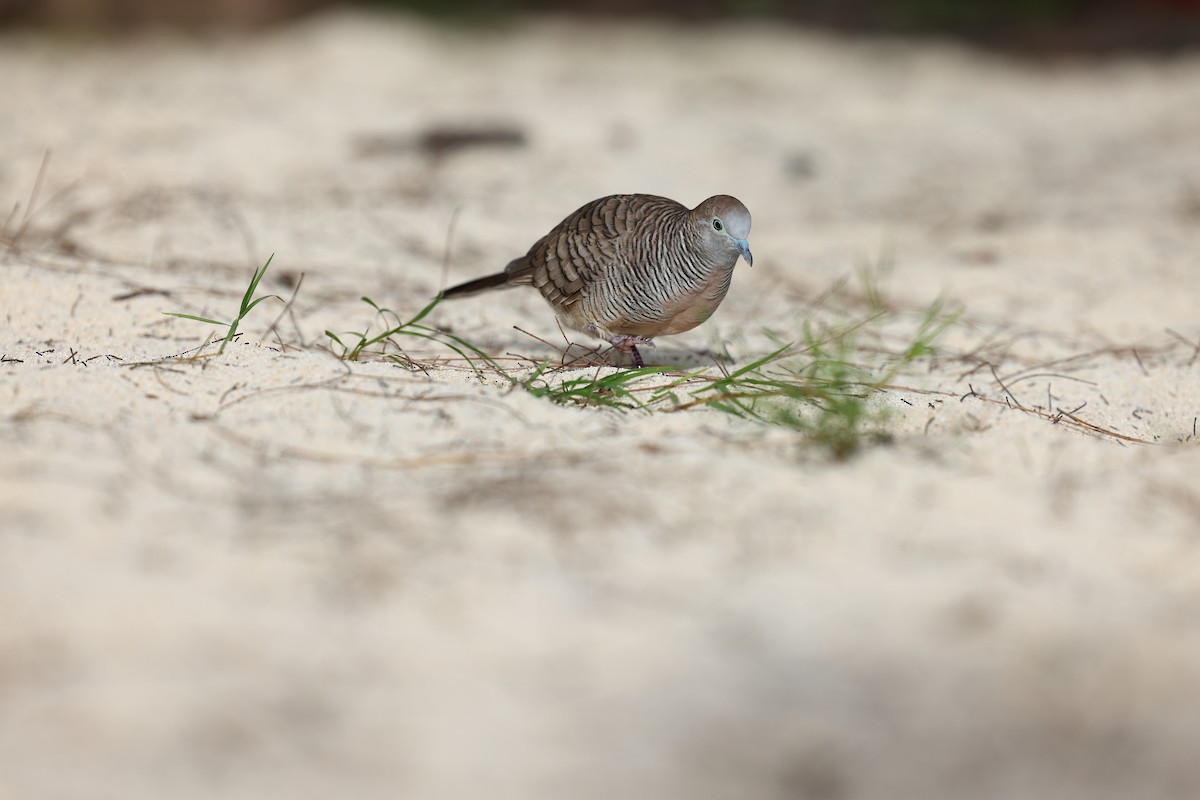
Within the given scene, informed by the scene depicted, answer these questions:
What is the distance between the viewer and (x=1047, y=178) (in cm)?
673

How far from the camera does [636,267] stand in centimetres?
349

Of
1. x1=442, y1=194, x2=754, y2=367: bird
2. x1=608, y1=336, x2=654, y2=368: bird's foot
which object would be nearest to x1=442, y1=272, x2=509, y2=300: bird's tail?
x1=442, y1=194, x2=754, y2=367: bird

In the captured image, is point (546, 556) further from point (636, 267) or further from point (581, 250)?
point (581, 250)

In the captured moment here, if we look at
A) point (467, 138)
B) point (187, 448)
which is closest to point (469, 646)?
point (187, 448)

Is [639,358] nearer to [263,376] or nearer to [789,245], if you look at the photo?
[263,376]

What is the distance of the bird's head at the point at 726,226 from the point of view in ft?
10.9

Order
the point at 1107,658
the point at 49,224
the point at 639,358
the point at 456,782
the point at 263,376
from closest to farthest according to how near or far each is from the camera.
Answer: the point at 456,782, the point at 1107,658, the point at 263,376, the point at 639,358, the point at 49,224

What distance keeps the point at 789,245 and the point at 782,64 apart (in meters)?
4.52

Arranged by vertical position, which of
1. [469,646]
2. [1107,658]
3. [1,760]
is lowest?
[1,760]

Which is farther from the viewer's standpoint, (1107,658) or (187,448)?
(187,448)

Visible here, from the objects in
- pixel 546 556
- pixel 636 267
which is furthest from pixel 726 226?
pixel 546 556

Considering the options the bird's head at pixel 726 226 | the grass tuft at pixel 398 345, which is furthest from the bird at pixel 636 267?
the grass tuft at pixel 398 345

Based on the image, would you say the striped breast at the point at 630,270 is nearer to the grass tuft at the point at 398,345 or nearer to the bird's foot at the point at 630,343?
the bird's foot at the point at 630,343

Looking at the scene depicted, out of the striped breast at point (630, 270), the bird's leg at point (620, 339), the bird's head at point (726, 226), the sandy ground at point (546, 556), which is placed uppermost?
the bird's head at point (726, 226)
